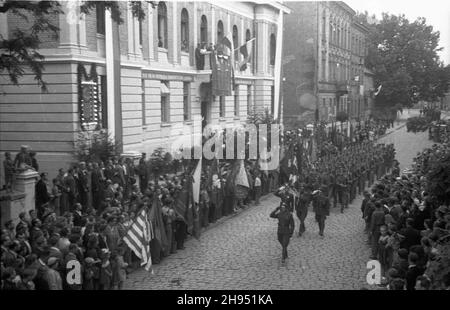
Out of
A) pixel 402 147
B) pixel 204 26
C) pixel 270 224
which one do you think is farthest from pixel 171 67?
pixel 402 147

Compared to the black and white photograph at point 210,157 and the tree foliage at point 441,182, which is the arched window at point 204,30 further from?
the tree foliage at point 441,182

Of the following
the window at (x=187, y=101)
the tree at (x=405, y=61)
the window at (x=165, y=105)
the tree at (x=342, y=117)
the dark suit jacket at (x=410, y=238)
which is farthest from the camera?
the tree at (x=342, y=117)

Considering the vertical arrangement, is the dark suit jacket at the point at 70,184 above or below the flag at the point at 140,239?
above

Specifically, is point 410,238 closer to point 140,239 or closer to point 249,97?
point 140,239

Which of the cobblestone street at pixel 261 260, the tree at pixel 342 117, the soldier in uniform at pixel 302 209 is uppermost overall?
the tree at pixel 342 117

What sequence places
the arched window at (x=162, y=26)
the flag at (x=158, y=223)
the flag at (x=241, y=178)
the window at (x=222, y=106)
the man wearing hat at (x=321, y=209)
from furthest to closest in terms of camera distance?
the window at (x=222, y=106)
the arched window at (x=162, y=26)
the flag at (x=241, y=178)
the man wearing hat at (x=321, y=209)
the flag at (x=158, y=223)

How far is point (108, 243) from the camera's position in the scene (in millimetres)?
10188

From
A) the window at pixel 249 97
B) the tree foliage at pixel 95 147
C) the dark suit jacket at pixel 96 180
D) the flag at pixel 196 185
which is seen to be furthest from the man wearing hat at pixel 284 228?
the window at pixel 249 97

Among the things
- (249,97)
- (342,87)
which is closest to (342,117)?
(342,87)

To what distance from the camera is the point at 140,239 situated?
430 inches

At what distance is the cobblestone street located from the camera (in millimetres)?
10859

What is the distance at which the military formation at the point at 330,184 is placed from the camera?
14281 millimetres

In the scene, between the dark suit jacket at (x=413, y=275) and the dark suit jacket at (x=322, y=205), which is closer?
the dark suit jacket at (x=413, y=275)

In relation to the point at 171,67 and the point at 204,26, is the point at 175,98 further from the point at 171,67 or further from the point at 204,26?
the point at 204,26
